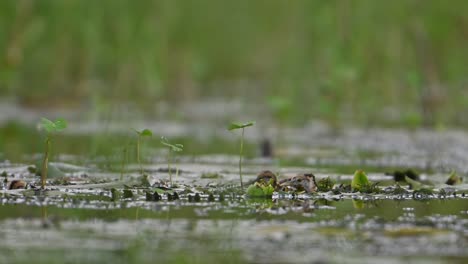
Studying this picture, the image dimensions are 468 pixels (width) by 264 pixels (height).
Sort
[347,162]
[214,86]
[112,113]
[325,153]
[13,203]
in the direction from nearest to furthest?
[13,203] → [347,162] → [325,153] → [112,113] → [214,86]

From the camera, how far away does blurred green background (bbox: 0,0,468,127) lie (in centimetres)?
1514

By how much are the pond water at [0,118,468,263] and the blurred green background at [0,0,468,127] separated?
21.9ft

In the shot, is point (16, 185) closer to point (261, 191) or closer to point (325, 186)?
point (261, 191)

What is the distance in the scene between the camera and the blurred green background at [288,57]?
596 inches

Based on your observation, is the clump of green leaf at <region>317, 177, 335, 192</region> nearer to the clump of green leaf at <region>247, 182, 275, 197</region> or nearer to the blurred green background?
the clump of green leaf at <region>247, 182, 275, 197</region>

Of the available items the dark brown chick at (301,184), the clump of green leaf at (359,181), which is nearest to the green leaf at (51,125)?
the dark brown chick at (301,184)

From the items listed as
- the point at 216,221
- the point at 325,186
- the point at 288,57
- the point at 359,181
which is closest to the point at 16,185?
the point at 216,221

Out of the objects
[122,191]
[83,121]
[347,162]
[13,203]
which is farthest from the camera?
[83,121]

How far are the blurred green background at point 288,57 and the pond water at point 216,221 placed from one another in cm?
667

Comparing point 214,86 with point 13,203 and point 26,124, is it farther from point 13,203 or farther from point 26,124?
point 13,203

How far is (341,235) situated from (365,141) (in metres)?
8.16

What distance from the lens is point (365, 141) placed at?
12977 mm

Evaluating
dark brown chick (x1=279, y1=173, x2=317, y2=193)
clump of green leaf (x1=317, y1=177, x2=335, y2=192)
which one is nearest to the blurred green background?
clump of green leaf (x1=317, y1=177, x2=335, y2=192)

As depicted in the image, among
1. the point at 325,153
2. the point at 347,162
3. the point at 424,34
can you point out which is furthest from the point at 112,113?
the point at 347,162
